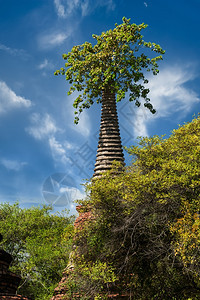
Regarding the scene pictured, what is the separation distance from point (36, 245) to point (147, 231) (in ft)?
35.3

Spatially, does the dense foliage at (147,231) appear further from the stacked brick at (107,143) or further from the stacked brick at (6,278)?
the stacked brick at (6,278)

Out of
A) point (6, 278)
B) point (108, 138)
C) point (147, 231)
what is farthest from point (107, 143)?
point (6, 278)

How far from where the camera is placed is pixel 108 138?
16.6 metres

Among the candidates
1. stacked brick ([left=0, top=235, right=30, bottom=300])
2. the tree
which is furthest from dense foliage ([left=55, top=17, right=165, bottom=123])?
stacked brick ([left=0, top=235, right=30, bottom=300])

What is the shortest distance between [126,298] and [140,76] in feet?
40.8

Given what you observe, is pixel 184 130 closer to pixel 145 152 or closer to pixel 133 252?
pixel 145 152

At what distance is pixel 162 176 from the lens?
36.8 feet

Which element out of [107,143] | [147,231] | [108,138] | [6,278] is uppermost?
[108,138]

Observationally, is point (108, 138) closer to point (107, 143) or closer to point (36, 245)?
point (107, 143)

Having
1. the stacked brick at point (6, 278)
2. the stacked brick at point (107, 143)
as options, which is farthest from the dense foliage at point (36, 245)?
the stacked brick at point (6, 278)

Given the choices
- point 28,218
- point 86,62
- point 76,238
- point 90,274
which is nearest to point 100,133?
point 86,62

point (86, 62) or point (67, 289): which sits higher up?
point (86, 62)

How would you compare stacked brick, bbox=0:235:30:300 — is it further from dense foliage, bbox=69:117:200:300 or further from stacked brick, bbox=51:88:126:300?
stacked brick, bbox=51:88:126:300

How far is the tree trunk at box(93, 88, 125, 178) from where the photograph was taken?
619 inches
